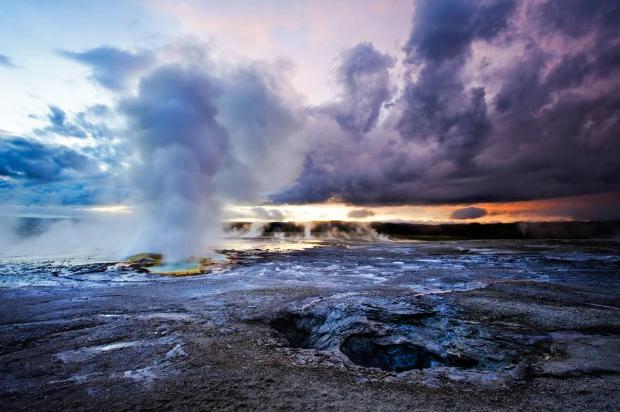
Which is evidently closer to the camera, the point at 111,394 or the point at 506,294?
the point at 111,394

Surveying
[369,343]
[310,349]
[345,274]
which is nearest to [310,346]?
[310,349]

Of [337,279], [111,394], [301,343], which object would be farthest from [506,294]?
[111,394]

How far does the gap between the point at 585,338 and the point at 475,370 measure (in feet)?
9.98

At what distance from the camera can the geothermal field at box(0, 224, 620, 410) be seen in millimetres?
4320

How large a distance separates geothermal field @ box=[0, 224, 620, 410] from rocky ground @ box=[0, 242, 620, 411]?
0.03 meters

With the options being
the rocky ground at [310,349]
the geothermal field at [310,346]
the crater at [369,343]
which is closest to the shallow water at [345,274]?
the geothermal field at [310,346]

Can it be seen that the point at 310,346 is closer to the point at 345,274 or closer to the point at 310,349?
the point at 310,349

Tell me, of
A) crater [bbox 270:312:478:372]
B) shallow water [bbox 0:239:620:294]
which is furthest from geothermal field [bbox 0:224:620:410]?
shallow water [bbox 0:239:620:294]

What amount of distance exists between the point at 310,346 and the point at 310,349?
0.98 meters

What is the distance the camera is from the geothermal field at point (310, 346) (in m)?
4.32

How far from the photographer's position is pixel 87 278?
13.7 meters

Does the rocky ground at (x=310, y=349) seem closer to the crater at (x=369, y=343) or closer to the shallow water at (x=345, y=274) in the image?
the crater at (x=369, y=343)

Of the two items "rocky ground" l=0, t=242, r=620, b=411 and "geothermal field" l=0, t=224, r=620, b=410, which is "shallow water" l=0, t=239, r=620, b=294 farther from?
"rocky ground" l=0, t=242, r=620, b=411

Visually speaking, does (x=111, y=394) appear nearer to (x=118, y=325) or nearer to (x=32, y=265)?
(x=118, y=325)
